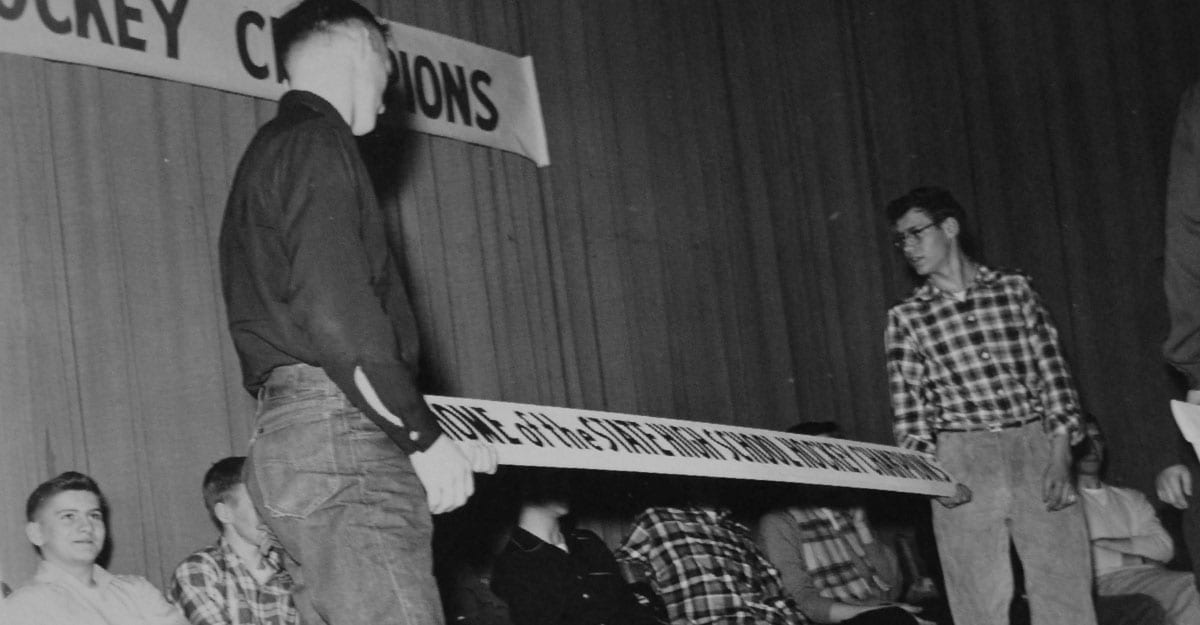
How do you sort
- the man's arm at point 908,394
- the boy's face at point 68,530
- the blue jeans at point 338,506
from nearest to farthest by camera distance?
the blue jeans at point 338,506
the boy's face at point 68,530
the man's arm at point 908,394

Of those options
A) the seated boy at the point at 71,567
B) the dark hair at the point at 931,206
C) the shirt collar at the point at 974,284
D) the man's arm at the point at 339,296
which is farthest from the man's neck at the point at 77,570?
the dark hair at the point at 931,206

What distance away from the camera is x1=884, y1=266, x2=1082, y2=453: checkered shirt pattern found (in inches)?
165

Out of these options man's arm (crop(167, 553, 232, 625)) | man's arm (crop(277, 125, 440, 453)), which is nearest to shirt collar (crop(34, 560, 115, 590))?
man's arm (crop(167, 553, 232, 625))

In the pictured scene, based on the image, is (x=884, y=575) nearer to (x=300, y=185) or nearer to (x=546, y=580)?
(x=546, y=580)

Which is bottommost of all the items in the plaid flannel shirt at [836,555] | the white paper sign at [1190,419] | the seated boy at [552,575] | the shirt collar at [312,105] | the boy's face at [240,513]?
the plaid flannel shirt at [836,555]

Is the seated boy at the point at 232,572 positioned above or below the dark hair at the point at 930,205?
below

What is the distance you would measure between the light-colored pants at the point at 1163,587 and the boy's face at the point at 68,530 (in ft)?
13.2

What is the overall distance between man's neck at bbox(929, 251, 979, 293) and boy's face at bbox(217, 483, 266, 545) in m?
2.45

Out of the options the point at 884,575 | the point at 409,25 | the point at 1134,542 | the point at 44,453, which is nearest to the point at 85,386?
the point at 44,453

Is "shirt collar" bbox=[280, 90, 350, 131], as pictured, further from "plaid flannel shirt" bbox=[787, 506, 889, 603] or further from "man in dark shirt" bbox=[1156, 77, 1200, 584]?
"plaid flannel shirt" bbox=[787, 506, 889, 603]

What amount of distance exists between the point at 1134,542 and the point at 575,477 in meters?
2.47

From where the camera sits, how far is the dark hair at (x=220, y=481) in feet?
13.4

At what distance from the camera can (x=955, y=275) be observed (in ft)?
14.6

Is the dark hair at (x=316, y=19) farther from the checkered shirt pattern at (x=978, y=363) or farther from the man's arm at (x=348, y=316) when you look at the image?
the checkered shirt pattern at (x=978, y=363)
